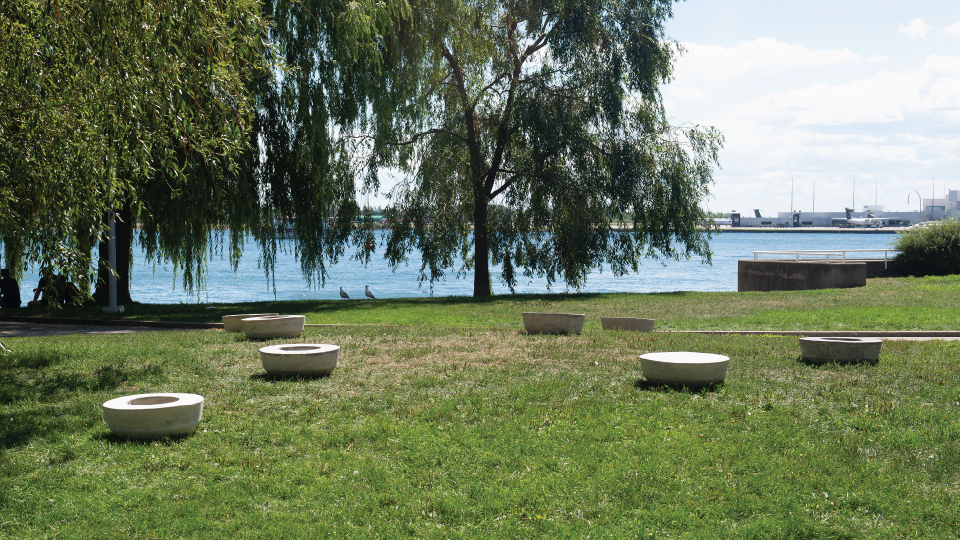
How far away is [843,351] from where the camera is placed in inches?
446

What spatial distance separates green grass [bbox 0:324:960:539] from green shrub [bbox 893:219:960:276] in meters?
23.7

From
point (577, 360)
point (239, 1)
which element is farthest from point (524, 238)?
point (239, 1)

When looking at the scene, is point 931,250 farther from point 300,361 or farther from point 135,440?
point 135,440

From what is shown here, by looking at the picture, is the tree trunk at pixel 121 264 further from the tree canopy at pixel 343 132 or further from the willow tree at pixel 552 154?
the willow tree at pixel 552 154

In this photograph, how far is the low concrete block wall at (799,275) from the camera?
28391 millimetres

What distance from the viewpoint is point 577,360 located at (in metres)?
11.7

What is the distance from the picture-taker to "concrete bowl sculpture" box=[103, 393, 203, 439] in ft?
24.5

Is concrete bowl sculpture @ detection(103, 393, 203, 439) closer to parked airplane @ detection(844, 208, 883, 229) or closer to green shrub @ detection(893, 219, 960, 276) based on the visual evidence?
green shrub @ detection(893, 219, 960, 276)

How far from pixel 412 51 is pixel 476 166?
5635mm

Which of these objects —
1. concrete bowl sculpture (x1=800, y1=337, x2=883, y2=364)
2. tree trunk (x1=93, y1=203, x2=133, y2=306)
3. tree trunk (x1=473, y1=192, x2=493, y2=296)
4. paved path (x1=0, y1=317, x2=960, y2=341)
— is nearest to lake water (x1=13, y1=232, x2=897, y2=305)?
tree trunk (x1=473, y1=192, x2=493, y2=296)

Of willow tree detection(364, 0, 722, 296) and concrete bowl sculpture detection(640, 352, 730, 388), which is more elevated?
willow tree detection(364, 0, 722, 296)

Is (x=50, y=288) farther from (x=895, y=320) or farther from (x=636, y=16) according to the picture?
(x=636, y=16)

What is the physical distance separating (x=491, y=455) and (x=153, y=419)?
3288 millimetres

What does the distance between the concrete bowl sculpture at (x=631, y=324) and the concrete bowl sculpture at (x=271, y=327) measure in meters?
6.18
